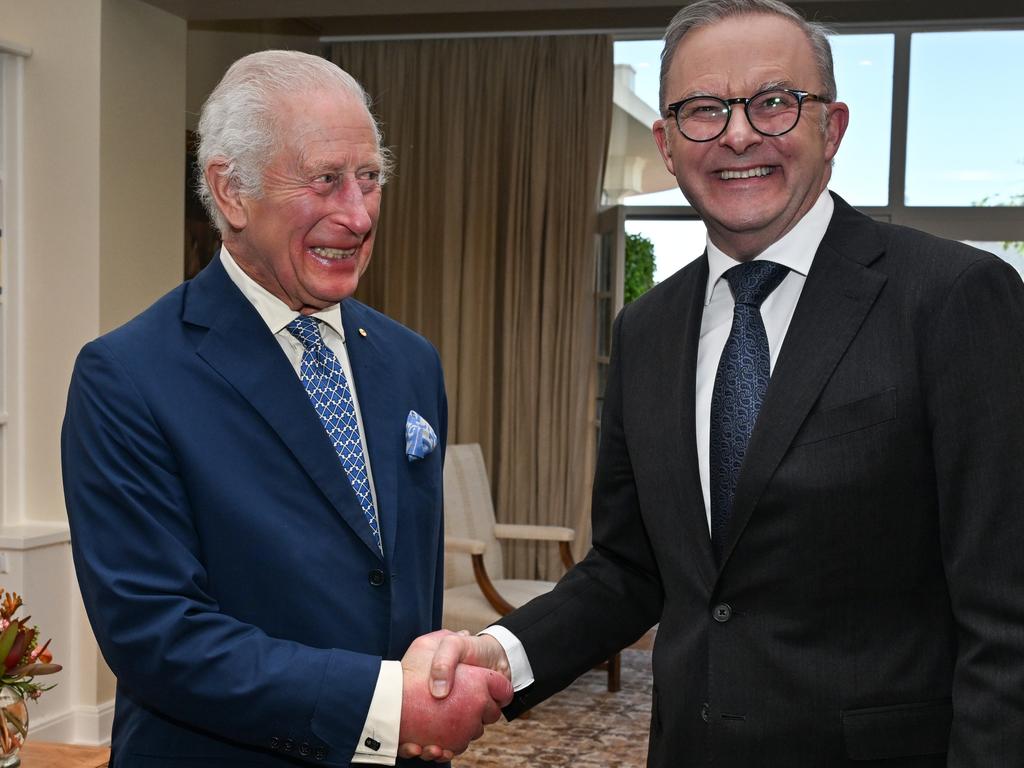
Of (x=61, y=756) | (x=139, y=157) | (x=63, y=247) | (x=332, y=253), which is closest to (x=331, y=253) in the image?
(x=332, y=253)

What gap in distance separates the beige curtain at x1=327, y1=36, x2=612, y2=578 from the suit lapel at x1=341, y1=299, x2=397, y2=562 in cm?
559

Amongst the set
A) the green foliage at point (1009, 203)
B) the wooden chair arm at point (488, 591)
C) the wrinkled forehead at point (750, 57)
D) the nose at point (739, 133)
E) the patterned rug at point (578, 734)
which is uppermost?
the green foliage at point (1009, 203)

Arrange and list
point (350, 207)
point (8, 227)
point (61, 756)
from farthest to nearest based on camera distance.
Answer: point (8, 227)
point (61, 756)
point (350, 207)

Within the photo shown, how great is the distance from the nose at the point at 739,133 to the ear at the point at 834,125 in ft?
0.42

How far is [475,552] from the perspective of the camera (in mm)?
5371

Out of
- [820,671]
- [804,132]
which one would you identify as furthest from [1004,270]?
[820,671]

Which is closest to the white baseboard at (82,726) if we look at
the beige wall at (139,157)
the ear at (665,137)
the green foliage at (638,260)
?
the beige wall at (139,157)

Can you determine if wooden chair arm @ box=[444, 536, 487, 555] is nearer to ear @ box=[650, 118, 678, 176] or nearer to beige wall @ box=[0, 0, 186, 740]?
beige wall @ box=[0, 0, 186, 740]

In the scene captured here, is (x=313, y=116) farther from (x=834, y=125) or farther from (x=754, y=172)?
(x=834, y=125)

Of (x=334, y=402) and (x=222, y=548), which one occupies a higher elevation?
(x=334, y=402)

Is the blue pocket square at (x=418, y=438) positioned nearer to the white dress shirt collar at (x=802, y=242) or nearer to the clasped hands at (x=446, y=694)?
the clasped hands at (x=446, y=694)

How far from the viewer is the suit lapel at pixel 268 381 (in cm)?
171

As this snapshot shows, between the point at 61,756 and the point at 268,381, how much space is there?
64.1 inches

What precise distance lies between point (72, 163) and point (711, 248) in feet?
11.7
